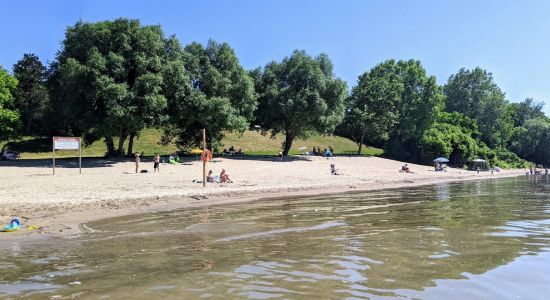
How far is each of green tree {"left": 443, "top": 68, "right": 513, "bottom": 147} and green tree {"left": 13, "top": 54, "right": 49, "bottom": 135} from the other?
300 ft

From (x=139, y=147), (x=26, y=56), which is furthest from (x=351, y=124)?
(x=26, y=56)

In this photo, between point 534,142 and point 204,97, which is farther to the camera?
point 534,142

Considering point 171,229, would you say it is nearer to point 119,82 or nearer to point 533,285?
point 533,285

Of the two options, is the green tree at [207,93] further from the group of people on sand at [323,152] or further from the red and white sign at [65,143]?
the red and white sign at [65,143]

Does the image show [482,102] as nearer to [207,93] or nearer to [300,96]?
[300,96]

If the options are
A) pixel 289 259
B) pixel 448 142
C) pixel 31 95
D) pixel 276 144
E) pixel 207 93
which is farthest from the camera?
pixel 276 144

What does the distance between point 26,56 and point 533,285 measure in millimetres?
97596

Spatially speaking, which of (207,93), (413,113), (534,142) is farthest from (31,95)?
(534,142)

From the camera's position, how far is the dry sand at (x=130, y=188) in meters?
17.3

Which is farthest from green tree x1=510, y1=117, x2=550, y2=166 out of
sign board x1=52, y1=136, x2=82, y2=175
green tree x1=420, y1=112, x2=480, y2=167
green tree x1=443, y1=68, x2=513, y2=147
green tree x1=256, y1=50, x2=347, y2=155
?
sign board x1=52, y1=136, x2=82, y2=175

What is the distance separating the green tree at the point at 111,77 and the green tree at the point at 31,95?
30070mm

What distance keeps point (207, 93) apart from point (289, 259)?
141 ft

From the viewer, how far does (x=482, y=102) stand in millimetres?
106938

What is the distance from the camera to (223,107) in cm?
4762
